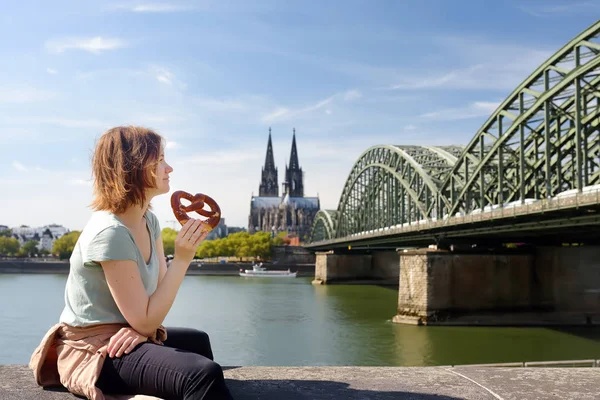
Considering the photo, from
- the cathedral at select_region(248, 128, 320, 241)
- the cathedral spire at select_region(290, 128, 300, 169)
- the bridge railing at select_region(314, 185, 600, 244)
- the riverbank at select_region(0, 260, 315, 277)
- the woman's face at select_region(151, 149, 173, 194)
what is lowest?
the riverbank at select_region(0, 260, 315, 277)

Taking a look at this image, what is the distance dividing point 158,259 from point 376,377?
1.40 m

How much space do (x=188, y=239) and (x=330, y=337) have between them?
22.1 metres

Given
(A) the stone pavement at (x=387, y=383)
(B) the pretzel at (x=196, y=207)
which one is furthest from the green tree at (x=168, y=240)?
(B) the pretzel at (x=196, y=207)

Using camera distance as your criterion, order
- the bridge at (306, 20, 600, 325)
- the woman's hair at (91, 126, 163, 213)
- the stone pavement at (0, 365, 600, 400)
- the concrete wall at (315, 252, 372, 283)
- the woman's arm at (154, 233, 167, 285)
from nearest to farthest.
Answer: the woman's hair at (91, 126, 163, 213) → the stone pavement at (0, 365, 600, 400) → the woman's arm at (154, 233, 167, 285) → the bridge at (306, 20, 600, 325) → the concrete wall at (315, 252, 372, 283)

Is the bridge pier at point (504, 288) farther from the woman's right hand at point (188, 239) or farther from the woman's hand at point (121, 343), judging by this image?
the woman's hand at point (121, 343)

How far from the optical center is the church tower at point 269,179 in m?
173

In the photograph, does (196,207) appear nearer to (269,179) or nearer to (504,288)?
(504,288)

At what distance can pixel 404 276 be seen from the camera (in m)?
31.2

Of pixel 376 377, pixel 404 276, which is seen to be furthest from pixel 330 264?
pixel 376 377

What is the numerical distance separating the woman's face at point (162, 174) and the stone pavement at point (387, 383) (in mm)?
985

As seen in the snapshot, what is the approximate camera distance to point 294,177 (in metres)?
170

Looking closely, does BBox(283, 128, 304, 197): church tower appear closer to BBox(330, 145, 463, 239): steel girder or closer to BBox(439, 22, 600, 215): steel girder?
BBox(330, 145, 463, 239): steel girder

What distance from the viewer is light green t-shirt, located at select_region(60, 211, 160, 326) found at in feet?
9.88

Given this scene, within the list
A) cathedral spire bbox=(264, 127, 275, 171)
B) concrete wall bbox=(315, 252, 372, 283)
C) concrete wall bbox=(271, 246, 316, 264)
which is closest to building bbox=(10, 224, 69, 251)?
cathedral spire bbox=(264, 127, 275, 171)
